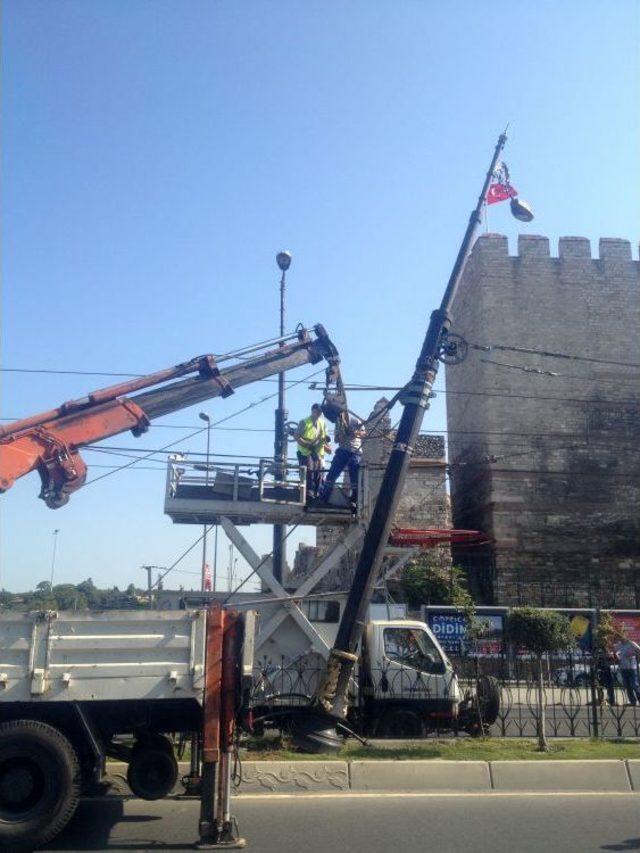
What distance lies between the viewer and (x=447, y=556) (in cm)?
2692

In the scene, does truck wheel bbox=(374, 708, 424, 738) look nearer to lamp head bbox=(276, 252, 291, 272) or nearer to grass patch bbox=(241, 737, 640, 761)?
grass patch bbox=(241, 737, 640, 761)

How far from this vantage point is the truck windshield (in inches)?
494

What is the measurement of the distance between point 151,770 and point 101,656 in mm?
1499

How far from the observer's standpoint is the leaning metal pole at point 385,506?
8805mm

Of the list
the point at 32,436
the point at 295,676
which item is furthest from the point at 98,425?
the point at 295,676

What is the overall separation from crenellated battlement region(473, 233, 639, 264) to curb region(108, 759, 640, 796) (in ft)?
71.0

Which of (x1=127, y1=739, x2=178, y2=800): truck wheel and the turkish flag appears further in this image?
the turkish flag

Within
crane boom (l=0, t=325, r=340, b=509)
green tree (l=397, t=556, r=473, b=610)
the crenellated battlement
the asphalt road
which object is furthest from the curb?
the crenellated battlement

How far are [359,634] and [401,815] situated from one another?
6.37ft

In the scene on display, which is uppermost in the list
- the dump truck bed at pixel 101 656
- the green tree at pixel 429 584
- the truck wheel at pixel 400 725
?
the green tree at pixel 429 584

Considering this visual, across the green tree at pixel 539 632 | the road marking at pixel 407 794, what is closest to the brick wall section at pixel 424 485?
the green tree at pixel 539 632

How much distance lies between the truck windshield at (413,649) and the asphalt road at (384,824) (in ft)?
12.4

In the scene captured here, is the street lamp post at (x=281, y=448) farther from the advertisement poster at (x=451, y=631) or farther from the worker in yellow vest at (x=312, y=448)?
the advertisement poster at (x=451, y=631)

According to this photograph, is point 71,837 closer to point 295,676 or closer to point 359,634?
point 359,634
